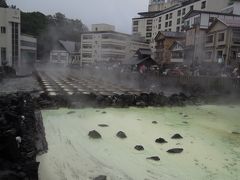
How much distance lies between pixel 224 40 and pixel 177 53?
8106 mm

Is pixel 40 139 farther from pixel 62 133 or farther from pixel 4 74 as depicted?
pixel 4 74

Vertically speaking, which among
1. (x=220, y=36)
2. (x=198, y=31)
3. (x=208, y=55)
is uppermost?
(x=198, y=31)

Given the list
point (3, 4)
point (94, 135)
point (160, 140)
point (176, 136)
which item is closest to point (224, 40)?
point (176, 136)

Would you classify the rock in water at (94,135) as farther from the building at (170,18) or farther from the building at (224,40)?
the building at (170,18)

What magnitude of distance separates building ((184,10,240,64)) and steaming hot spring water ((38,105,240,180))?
1742 cm

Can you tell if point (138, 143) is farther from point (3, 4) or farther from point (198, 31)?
point (3, 4)

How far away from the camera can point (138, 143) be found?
6426mm

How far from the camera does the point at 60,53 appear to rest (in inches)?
1489

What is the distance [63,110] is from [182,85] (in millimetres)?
8842

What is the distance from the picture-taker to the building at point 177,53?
29.0m

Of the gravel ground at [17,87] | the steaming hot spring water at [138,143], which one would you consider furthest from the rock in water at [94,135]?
the gravel ground at [17,87]

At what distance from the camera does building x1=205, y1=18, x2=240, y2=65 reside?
70.6ft

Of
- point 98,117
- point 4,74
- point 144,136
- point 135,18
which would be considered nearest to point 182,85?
point 98,117

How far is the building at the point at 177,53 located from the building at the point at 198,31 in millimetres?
857
